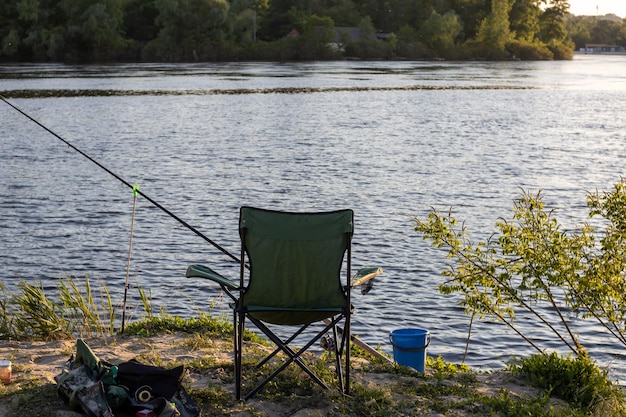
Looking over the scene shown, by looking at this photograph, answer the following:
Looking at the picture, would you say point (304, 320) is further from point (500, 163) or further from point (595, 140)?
point (595, 140)

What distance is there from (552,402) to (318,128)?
1063 inches

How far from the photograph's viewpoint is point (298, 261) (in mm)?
5141

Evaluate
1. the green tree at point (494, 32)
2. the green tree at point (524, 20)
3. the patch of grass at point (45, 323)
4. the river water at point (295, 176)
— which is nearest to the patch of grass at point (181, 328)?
the patch of grass at point (45, 323)

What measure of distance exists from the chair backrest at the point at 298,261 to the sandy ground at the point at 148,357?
584 mm

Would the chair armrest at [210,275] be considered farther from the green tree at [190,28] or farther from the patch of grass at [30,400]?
the green tree at [190,28]

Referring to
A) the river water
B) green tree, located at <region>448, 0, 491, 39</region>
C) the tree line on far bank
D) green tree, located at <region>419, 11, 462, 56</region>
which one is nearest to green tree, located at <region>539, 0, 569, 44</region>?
the tree line on far bank

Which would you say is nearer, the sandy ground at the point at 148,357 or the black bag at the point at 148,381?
the black bag at the point at 148,381

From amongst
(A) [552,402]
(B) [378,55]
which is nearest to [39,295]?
(A) [552,402]

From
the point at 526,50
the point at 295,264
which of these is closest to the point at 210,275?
the point at 295,264

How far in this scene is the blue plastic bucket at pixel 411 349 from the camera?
6223 mm

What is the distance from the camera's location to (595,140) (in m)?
28.6

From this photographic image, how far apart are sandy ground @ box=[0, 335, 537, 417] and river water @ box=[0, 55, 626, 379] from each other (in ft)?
6.37

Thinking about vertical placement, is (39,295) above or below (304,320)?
below

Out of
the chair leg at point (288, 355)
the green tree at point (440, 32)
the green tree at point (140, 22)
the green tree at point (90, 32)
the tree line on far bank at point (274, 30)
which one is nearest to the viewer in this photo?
the chair leg at point (288, 355)
